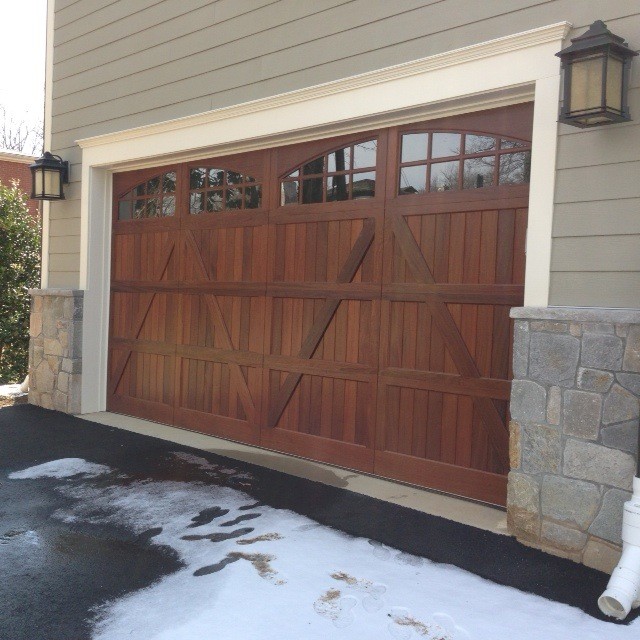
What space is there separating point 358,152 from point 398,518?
7.84ft

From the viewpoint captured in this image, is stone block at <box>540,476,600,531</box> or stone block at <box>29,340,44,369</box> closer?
stone block at <box>540,476,600,531</box>

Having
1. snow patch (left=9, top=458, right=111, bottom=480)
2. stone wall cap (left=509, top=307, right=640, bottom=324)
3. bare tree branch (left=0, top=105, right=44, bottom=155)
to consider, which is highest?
bare tree branch (left=0, top=105, right=44, bottom=155)

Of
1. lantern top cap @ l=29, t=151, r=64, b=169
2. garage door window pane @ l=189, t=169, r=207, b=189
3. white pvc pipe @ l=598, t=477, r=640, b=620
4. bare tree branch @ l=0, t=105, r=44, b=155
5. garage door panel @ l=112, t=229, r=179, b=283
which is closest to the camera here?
white pvc pipe @ l=598, t=477, r=640, b=620

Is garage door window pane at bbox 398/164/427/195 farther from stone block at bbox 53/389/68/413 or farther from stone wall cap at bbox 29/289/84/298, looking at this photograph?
stone block at bbox 53/389/68/413

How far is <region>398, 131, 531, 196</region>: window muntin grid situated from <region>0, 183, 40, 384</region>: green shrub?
6.46 metres

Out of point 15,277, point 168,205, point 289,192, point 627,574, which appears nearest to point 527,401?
point 627,574

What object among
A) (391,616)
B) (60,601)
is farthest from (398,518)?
(60,601)

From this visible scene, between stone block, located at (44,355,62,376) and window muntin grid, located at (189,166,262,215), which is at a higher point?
window muntin grid, located at (189,166,262,215)

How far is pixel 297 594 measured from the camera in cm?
311

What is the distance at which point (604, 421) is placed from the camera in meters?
3.33

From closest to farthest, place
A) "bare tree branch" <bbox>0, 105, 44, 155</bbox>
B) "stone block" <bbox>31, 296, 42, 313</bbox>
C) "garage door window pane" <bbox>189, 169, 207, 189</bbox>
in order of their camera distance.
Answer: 1. "garage door window pane" <bbox>189, 169, 207, 189</bbox>
2. "stone block" <bbox>31, 296, 42, 313</bbox>
3. "bare tree branch" <bbox>0, 105, 44, 155</bbox>

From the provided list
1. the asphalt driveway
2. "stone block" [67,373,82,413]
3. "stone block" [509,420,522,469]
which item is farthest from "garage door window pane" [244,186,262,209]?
"stone block" [509,420,522,469]

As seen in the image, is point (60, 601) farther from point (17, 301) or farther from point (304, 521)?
point (17, 301)

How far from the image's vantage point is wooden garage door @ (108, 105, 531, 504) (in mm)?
4207
